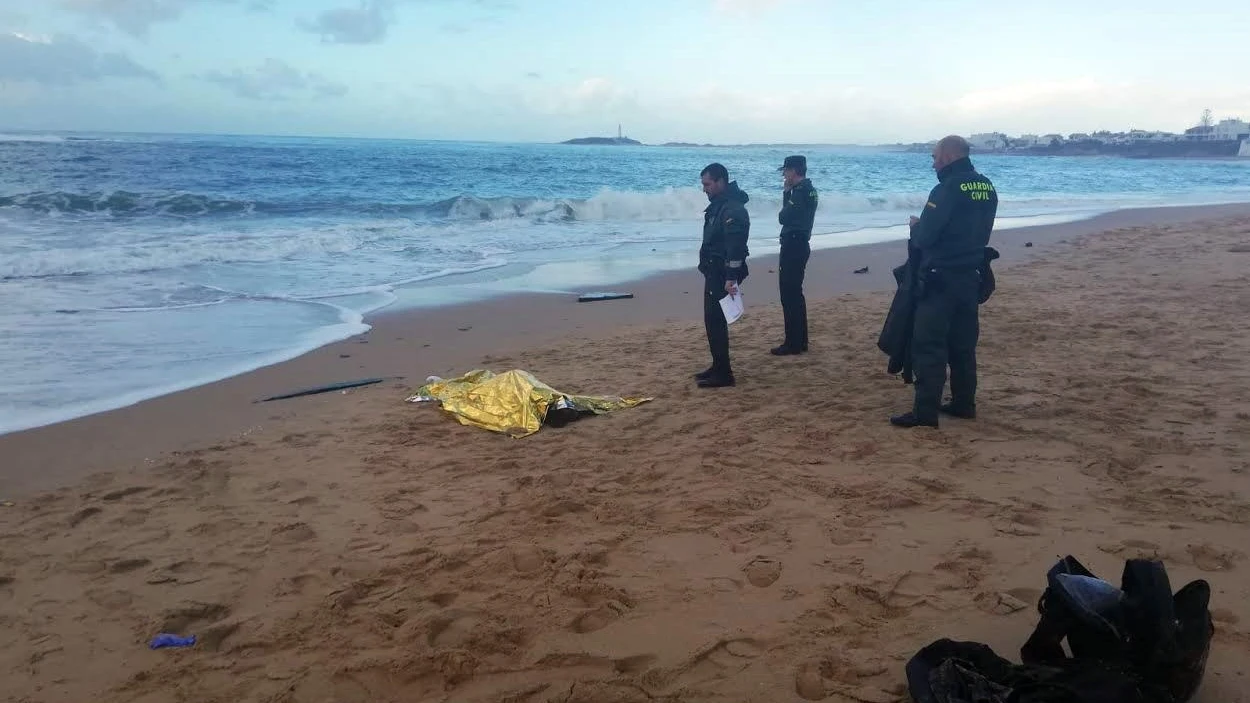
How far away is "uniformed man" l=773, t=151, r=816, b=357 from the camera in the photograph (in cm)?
749

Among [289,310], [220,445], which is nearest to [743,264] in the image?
[220,445]

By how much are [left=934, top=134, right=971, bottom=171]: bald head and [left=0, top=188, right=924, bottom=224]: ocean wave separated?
17.4 metres

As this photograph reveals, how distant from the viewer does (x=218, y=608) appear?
345 cm

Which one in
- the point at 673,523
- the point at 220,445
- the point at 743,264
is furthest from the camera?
the point at 743,264

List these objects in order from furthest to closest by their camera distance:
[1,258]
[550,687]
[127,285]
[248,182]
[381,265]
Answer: [248,182], [381,265], [1,258], [127,285], [550,687]

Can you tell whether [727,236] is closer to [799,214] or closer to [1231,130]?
[799,214]

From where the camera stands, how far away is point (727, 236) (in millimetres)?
6324

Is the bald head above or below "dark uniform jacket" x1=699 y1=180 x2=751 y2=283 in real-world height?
above

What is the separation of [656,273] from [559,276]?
1.47 metres

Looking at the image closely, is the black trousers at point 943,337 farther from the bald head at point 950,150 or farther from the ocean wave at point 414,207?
the ocean wave at point 414,207

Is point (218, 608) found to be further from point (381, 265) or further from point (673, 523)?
point (381, 265)

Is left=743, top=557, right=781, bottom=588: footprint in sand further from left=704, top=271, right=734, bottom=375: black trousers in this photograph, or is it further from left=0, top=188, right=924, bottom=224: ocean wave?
left=0, top=188, right=924, bottom=224: ocean wave

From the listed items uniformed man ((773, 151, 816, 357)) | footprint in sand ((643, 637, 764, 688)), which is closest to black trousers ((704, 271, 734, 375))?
uniformed man ((773, 151, 816, 357))

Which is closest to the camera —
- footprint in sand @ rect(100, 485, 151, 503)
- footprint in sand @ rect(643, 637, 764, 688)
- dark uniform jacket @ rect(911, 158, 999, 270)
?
footprint in sand @ rect(643, 637, 764, 688)
